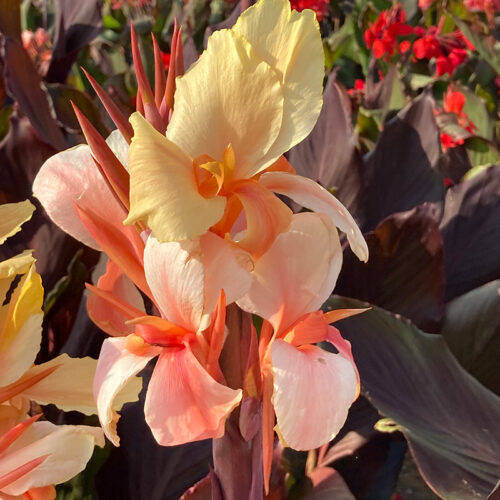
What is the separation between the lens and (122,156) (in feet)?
1.14

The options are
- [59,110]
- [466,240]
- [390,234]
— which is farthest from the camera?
[59,110]

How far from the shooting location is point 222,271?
309 millimetres

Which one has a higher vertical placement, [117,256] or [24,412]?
[117,256]

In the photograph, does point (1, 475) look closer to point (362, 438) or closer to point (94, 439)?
point (94, 439)

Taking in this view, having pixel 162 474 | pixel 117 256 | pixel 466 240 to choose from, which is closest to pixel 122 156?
pixel 117 256

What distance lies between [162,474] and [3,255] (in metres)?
0.30

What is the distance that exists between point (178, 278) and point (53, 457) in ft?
0.42

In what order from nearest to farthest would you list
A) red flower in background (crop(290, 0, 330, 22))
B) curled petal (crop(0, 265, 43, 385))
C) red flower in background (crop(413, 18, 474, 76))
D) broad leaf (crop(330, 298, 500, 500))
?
curled petal (crop(0, 265, 43, 385)) < broad leaf (crop(330, 298, 500, 500)) < red flower in background (crop(413, 18, 474, 76)) < red flower in background (crop(290, 0, 330, 22))

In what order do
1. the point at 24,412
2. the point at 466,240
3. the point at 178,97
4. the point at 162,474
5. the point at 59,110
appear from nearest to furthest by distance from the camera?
the point at 178,97 → the point at 24,412 → the point at 162,474 → the point at 466,240 → the point at 59,110

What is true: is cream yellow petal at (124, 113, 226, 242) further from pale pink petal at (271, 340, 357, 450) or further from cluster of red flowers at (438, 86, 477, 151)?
cluster of red flowers at (438, 86, 477, 151)

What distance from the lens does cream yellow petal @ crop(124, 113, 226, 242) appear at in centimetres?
28

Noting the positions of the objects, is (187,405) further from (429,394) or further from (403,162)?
(403,162)

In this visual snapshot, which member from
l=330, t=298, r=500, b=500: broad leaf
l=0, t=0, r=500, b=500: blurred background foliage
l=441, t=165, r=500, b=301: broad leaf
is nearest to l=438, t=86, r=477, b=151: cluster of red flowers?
l=0, t=0, r=500, b=500: blurred background foliage

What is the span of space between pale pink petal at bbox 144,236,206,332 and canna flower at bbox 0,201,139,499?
3.0 inches
